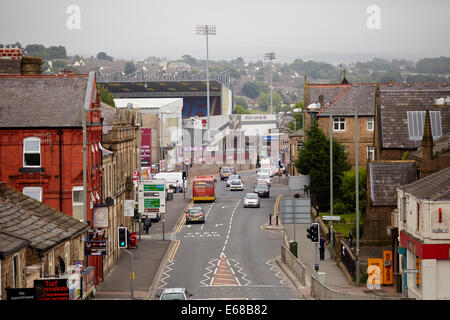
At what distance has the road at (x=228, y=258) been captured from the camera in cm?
4374

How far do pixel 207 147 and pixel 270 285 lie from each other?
370ft

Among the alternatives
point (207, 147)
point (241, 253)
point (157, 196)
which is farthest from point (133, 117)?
point (207, 147)

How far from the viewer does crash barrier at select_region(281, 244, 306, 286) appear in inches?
1799

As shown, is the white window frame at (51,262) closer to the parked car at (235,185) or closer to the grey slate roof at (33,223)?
the grey slate roof at (33,223)

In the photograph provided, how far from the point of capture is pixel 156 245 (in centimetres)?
6431

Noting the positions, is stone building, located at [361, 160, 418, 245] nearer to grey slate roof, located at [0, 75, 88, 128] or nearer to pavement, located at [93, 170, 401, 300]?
pavement, located at [93, 170, 401, 300]

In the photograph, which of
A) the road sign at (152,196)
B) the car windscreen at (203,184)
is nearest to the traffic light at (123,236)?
the road sign at (152,196)

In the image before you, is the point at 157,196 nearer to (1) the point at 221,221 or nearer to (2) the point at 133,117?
(2) the point at 133,117

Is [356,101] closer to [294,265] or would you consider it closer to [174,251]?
[174,251]

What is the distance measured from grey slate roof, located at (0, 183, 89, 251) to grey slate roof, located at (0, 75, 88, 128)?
8409 mm

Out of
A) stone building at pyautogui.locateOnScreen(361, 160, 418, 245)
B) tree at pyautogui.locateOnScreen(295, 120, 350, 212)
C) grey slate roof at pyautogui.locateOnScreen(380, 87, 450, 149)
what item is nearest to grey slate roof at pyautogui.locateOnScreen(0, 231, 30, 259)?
stone building at pyautogui.locateOnScreen(361, 160, 418, 245)

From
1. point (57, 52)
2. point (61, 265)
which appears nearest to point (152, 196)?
point (61, 265)

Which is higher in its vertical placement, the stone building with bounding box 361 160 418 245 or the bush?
the stone building with bounding box 361 160 418 245

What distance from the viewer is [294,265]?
162 ft
